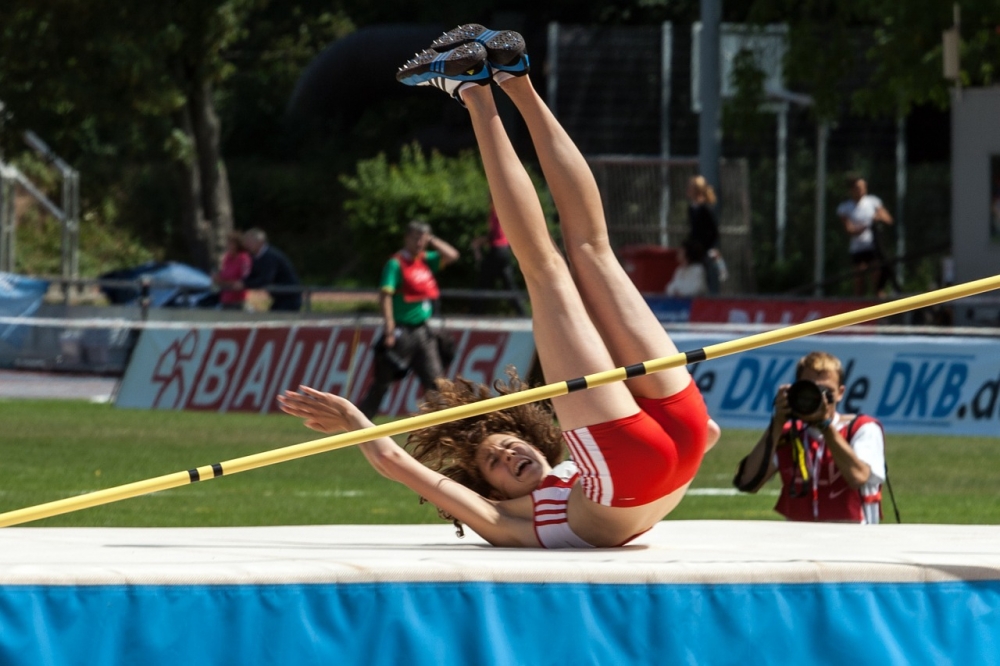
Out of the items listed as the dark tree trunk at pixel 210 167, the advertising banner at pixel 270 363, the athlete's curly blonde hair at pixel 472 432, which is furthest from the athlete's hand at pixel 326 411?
the dark tree trunk at pixel 210 167

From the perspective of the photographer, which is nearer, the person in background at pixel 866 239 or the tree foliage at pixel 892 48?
the tree foliage at pixel 892 48

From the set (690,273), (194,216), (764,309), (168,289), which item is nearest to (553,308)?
(764,309)

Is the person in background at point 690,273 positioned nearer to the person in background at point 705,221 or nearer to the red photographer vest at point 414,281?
the person in background at point 705,221

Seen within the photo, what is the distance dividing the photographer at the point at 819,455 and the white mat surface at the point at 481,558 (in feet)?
2.98

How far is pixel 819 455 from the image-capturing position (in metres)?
7.08

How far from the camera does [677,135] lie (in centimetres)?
3469

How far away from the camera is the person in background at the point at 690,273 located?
21.2 metres

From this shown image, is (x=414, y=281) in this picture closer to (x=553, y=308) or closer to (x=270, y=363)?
(x=270, y=363)

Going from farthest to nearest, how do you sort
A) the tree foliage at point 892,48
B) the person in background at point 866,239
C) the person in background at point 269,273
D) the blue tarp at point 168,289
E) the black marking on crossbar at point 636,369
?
1. the person in background at point 866,239
2. the blue tarp at point 168,289
3. the tree foliage at point 892,48
4. the person in background at point 269,273
5. the black marking on crossbar at point 636,369

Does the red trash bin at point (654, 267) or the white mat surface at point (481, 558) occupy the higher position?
the white mat surface at point (481, 558)

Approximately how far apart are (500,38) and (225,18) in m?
22.3

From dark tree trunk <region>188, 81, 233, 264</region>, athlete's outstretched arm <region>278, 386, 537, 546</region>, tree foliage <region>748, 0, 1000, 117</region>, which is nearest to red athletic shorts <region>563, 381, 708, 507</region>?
athlete's outstretched arm <region>278, 386, 537, 546</region>

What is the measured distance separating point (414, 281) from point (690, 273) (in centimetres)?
693

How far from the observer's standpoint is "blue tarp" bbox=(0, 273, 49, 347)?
2052 centimetres
